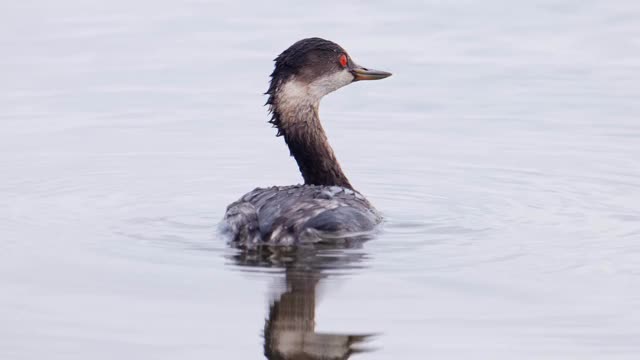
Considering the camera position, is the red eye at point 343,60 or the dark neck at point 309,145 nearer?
the dark neck at point 309,145

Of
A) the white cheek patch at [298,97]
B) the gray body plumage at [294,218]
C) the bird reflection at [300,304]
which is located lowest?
the bird reflection at [300,304]

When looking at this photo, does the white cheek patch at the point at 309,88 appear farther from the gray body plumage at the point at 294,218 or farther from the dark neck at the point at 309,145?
the gray body plumage at the point at 294,218

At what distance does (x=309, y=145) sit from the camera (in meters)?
11.1

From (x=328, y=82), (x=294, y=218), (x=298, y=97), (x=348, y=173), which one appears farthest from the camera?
(x=348, y=173)

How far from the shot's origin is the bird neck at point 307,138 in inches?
436

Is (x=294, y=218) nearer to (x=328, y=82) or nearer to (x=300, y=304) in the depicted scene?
(x=300, y=304)

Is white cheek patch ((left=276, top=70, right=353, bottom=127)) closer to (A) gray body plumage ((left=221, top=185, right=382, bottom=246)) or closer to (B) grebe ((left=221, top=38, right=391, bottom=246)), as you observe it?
(B) grebe ((left=221, top=38, right=391, bottom=246))

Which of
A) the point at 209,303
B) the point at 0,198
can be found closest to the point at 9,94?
the point at 0,198

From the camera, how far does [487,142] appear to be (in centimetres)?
1300

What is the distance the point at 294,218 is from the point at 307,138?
5.09 ft

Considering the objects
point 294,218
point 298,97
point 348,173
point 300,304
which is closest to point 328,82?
point 298,97

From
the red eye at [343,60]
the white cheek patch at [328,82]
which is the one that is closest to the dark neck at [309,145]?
the white cheek patch at [328,82]

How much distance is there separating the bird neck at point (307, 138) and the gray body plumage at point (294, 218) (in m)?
0.93

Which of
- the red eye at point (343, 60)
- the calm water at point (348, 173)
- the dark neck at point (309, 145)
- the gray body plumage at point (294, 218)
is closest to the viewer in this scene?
the calm water at point (348, 173)
